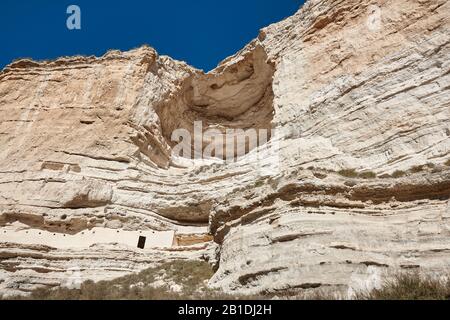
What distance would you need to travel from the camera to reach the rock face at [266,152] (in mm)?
9327

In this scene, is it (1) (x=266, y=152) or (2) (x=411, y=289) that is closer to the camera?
(2) (x=411, y=289)

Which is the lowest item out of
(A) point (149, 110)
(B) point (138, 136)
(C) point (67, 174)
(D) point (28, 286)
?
(D) point (28, 286)

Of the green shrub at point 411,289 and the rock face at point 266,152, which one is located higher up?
the rock face at point 266,152

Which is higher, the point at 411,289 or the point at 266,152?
the point at 266,152

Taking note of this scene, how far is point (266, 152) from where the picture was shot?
16531 mm

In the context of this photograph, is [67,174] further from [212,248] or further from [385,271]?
[385,271]

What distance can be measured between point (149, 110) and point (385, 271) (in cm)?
1490

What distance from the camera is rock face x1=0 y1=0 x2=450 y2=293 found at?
30.6 feet

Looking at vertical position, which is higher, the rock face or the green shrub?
the rock face

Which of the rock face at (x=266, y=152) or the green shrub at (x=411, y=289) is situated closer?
the green shrub at (x=411, y=289)

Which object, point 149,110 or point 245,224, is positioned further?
point 149,110

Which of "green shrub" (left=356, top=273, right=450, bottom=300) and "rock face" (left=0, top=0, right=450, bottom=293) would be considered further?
"rock face" (left=0, top=0, right=450, bottom=293)

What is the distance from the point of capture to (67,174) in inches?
682
